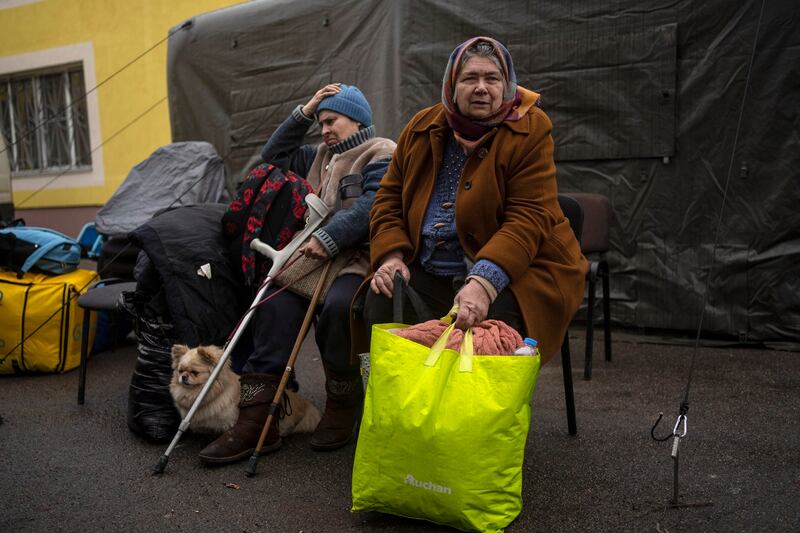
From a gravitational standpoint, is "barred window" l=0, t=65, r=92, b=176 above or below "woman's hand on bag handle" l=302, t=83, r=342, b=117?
below

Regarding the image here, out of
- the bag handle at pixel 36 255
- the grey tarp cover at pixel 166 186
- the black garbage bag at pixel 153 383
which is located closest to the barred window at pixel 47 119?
the grey tarp cover at pixel 166 186

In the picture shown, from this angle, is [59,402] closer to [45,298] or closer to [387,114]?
[45,298]

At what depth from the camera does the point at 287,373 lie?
292 cm

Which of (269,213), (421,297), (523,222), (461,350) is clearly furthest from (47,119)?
(461,350)

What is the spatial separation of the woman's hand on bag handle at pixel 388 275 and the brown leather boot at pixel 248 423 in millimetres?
694

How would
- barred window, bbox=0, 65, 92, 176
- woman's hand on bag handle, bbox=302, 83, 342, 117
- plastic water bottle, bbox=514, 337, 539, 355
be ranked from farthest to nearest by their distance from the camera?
barred window, bbox=0, 65, 92, 176, woman's hand on bag handle, bbox=302, 83, 342, 117, plastic water bottle, bbox=514, 337, 539, 355

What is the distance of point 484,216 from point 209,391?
4.66 feet

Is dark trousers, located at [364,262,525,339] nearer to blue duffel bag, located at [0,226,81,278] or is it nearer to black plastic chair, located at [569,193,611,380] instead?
black plastic chair, located at [569,193,611,380]

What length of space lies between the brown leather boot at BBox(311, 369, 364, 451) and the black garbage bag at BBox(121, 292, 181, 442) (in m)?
0.72

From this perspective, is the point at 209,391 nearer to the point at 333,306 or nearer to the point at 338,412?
the point at 338,412

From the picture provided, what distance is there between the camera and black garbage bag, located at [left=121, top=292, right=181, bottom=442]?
3.29 meters

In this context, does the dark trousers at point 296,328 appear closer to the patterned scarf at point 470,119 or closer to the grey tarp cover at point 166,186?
the patterned scarf at point 470,119

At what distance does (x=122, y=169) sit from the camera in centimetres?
988

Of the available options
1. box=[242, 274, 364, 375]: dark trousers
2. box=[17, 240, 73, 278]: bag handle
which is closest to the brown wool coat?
box=[242, 274, 364, 375]: dark trousers
